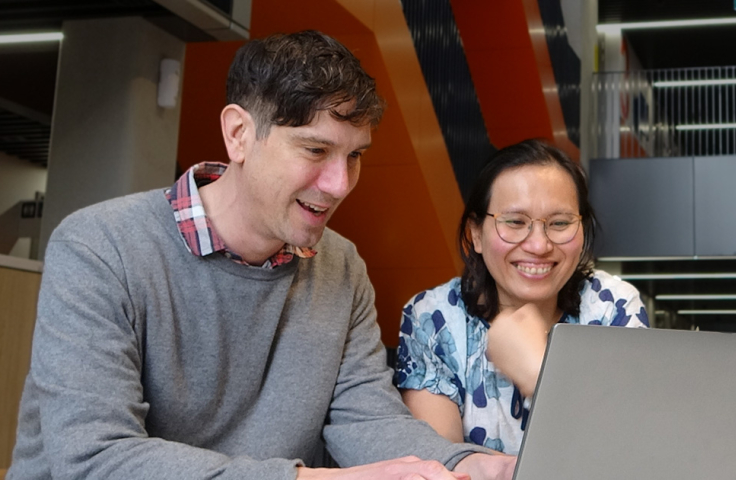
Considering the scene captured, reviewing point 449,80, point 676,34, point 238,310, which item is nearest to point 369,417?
point 238,310

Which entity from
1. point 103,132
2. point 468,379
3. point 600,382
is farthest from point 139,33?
point 600,382

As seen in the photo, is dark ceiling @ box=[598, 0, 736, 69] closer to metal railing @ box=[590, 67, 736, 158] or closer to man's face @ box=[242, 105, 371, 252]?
metal railing @ box=[590, 67, 736, 158]

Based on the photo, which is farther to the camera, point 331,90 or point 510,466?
point 331,90

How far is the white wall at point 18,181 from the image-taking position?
14.0 ft

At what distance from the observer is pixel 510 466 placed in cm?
108

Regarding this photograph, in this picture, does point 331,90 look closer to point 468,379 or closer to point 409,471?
point 409,471

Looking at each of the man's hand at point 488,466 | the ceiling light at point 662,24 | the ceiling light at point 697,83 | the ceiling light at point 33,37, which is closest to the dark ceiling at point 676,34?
the ceiling light at point 662,24

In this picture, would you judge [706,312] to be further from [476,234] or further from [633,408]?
[633,408]

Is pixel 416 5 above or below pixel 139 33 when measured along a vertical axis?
above

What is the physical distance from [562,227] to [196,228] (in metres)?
0.71

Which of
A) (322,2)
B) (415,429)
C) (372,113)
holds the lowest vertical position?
(415,429)

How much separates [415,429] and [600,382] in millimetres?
583

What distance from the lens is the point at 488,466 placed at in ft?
3.61

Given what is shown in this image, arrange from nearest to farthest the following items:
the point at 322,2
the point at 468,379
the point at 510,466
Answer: the point at 510,466 < the point at 468,379 < the point at 322,2
